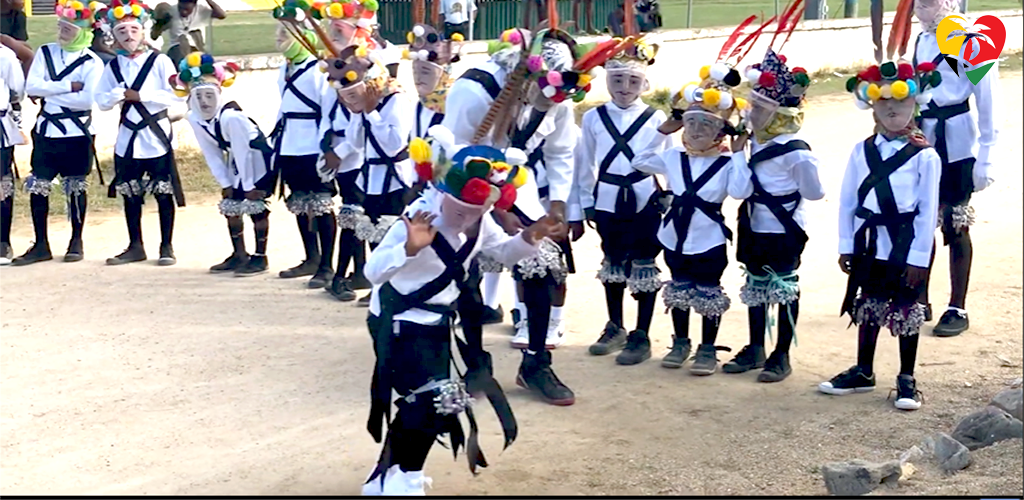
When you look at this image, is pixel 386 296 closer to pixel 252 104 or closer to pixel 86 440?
pixel 86 440

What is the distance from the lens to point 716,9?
22266 mm

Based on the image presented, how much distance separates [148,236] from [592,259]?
3431 mm

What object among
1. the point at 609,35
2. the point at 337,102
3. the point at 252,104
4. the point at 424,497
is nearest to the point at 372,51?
the point at 337,102

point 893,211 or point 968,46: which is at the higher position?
point 968,46

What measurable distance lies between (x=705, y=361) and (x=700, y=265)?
0.52 meters

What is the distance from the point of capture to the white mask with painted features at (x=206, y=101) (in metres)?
8.93

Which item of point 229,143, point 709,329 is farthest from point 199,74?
point 709,329

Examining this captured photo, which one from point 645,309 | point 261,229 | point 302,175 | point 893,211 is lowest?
point 645,309

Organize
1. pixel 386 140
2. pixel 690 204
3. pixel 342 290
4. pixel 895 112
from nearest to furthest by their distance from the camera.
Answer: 1. pixel 895 112
2. pixel 690 204
3. pixel 386 140
4. pixel 342 290

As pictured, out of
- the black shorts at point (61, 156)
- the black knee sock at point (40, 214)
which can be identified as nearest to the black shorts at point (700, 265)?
the black shorts at point (61, 156)

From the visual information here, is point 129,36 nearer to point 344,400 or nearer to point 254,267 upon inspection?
point 254,267

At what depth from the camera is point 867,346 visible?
6605 mm

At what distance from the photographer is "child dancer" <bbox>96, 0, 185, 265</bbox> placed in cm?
909

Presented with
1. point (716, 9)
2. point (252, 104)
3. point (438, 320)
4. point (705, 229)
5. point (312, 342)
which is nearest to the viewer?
point (438, 320)
